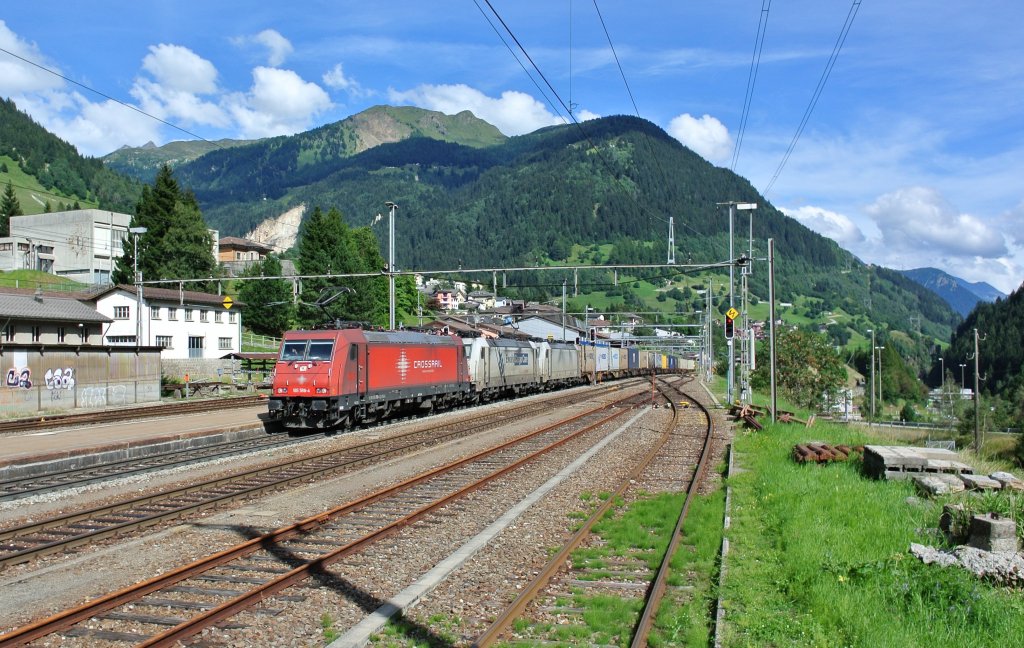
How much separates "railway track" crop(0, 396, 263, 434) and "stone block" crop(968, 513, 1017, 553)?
25.5 m

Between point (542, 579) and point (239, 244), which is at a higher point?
point (239, 244)

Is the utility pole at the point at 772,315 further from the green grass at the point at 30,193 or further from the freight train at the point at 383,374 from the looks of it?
the green grass at the point at 30,193

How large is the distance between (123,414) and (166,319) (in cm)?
2848

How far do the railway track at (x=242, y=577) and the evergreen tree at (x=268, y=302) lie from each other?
213 ft

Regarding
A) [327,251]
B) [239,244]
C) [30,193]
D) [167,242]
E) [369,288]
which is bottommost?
[369,288]

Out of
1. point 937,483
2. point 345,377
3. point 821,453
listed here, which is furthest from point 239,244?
point 937,483

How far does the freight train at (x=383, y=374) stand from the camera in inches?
908

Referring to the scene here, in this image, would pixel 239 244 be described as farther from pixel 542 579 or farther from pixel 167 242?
pixel 542 579

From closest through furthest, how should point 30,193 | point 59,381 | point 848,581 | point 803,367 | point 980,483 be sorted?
1. point 848,581
2. point 980,483
3. point 59,381
4. point 803,367
5. point 30,193

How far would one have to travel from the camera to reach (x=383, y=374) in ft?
85.7

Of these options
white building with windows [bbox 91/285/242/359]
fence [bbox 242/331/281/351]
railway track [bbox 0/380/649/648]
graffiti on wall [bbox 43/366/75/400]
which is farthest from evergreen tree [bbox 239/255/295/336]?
railway track [bbox 0/380/649/648]

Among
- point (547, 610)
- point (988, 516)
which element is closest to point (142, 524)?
point (547, 610)

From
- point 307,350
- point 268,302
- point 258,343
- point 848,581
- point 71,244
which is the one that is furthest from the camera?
point 71,244

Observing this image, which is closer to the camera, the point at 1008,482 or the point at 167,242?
the point at 1008,482
